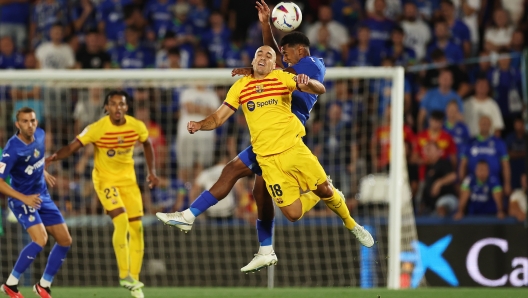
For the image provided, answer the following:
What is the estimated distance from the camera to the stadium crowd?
14227mm

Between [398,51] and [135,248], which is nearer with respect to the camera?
[135,248]

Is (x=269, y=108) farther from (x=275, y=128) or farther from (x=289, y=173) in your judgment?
(x=289, y=173)

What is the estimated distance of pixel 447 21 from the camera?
16.4m

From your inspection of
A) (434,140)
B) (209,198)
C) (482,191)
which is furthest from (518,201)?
(209,198)

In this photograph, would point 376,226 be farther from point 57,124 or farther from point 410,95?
point 57,124

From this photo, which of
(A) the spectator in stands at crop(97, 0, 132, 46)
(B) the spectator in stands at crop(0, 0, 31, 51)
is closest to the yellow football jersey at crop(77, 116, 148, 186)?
(A) the spectator in stands at crop(97, 0, 132, 46)

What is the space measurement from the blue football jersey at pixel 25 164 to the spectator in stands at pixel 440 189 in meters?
5.70

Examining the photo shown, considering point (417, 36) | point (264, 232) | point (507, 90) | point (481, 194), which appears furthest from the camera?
point (417, 36)

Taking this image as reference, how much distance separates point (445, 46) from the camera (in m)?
16.0

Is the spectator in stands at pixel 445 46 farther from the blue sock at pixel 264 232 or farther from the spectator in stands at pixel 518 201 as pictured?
the blue sock at pixel 264 232

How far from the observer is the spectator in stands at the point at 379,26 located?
16.1 metres

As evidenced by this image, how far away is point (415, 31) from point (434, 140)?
2.49 meters

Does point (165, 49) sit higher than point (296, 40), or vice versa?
point (165, 49)

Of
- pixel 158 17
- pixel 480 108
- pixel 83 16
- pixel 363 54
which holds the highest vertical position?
pixel 83 16
